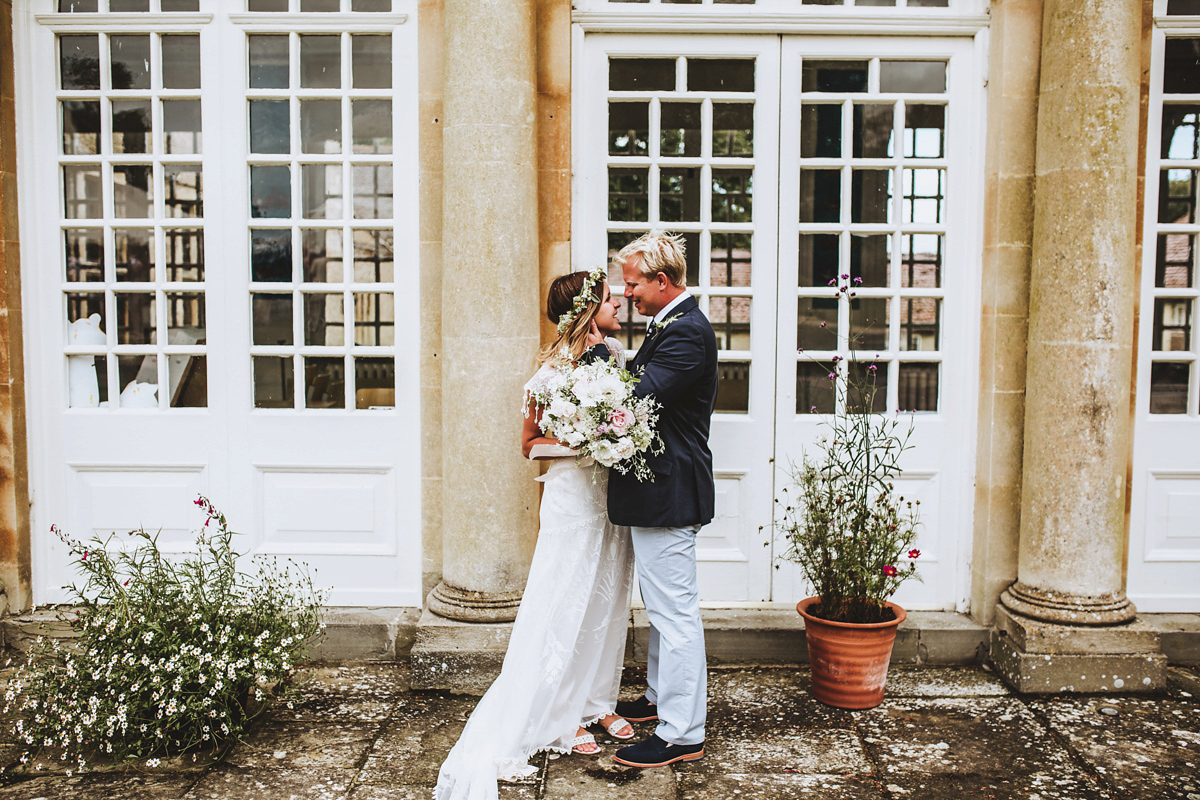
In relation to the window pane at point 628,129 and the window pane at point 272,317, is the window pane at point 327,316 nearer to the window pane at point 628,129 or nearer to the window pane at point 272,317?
the window pane at point 272,317

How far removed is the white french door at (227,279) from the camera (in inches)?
187

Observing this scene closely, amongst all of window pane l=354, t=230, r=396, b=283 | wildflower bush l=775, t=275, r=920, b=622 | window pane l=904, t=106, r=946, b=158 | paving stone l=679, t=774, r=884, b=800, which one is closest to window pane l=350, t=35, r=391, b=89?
window pane l=354, t=230, r=396, b=283

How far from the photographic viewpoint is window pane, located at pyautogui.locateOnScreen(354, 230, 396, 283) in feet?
15.7

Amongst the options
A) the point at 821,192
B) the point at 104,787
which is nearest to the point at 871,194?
the point at 821,192

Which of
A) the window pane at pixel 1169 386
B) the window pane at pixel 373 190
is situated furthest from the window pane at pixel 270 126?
the window pane at pixel 1169 386

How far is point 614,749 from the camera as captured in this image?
3.78 metres

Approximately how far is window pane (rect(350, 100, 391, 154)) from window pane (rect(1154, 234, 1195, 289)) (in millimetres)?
4128

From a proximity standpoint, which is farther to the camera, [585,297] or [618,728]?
[618,728]

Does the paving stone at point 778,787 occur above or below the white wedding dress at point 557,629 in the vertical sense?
below

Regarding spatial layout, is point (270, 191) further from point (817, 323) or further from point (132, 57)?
point (817, 323)

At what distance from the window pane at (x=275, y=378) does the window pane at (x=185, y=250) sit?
1.94 feet

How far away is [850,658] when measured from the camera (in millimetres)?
4129

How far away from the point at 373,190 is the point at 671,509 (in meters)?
2.48

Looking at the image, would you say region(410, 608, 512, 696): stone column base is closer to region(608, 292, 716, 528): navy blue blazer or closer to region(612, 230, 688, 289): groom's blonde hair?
region(608, 292, 716, 528): navy blue blazer
